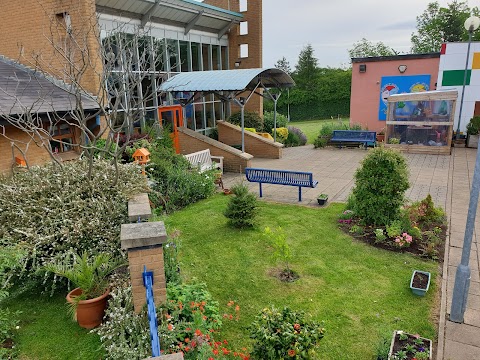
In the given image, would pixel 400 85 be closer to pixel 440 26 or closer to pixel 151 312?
pixel 151 312

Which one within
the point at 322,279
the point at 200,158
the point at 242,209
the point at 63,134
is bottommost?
the point at 322,279

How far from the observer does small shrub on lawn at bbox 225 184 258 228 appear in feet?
26.1

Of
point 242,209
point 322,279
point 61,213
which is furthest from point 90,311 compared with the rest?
point 242,209

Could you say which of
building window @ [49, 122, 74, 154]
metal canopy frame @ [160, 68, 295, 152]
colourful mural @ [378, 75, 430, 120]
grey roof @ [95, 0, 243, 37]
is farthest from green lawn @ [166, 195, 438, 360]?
colourful mural @ [378, 75, 430, 120]

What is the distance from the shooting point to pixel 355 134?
1925cm

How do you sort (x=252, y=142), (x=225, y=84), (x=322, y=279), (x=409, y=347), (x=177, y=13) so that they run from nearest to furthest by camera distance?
(x=409, y=347) < (x=322, y=279) < (x=225, y=84) < (x=177, y=13) < (x=252, y=142)

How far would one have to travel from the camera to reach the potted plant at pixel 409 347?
3.91 metres

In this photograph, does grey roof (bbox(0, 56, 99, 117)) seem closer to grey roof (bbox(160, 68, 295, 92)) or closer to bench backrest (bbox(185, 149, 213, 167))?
bench backrest (bbox(185, 149, 213, 167))

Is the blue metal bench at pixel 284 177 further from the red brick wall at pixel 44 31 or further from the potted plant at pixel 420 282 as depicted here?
the red brick wall at pixel 44 31

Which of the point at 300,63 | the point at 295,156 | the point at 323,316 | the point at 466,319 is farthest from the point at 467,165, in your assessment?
the point at 300,63

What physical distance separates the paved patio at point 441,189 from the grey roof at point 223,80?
11.4 ft

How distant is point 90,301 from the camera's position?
4.07 metres

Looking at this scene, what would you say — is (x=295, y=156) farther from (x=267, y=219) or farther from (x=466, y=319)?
(x=466, y=319)

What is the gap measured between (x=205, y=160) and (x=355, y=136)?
9.57m
